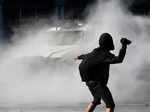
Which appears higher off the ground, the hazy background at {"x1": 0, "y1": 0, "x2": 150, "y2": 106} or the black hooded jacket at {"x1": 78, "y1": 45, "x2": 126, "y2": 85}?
the black hooded jacket at {"x1": 78, "y1": 45, "x2": 126, "y2": 85}

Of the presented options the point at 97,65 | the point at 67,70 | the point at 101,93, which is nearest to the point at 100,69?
the point at 97,65

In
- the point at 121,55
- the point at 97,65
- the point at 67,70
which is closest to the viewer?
the point at 121,55

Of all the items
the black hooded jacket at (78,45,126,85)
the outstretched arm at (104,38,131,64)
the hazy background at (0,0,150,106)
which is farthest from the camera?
the hazy background at (0,0,150,106)

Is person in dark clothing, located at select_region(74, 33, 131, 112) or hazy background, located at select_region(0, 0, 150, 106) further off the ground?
person in dark clothing, located at select_region(74, 33, 131, 112)

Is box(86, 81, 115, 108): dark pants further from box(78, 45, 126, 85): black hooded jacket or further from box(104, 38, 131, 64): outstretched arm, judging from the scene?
box(104, 38, 131, 64): outstretched arm

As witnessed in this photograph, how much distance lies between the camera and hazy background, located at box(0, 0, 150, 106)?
9.20 m

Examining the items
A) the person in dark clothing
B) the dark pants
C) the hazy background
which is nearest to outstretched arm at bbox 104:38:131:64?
the person in dark clothing

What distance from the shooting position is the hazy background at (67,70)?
920cm

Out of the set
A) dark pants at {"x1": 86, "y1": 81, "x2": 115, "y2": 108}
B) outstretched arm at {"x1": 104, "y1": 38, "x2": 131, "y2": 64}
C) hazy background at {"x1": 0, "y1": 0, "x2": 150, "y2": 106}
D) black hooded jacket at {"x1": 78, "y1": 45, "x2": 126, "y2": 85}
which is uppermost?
outstretched arm at {"x1": 104, "y1": 38, "x2": 131, "y2": 64}

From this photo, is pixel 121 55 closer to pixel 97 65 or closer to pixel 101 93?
pixel 97 65

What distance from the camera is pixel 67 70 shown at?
1095 cm

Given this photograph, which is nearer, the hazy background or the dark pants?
the dark pants

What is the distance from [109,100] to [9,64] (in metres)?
5.58

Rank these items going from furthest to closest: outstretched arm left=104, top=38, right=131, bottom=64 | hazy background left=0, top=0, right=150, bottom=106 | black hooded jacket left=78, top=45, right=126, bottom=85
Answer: hazy background left=0, top=0, right=150, bottom=106
black hooded jacket left=78, top=45, right=126, bottom=85
outstretched arm left=104, top=38, right=131, bottom=64
